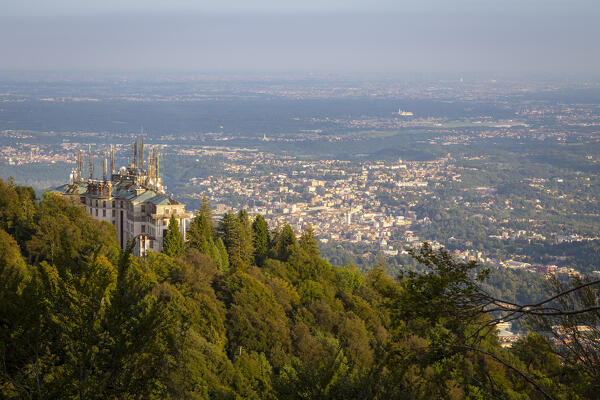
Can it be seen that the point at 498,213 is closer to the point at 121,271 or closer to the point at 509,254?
the point at 509,254

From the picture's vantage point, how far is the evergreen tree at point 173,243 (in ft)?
124

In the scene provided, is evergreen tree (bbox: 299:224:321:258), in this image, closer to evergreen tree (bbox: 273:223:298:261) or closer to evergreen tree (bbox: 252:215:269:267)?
evergreen tree (bbox: 273:223:298:261)

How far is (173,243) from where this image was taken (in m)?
38.1

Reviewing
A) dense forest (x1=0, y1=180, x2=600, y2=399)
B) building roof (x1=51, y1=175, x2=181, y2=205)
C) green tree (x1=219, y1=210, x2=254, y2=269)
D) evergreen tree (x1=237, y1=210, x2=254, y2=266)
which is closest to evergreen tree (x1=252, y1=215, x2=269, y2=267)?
dense forest (x1=0, y1=180, x2=600, y2=399)

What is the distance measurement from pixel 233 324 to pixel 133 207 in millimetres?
13080

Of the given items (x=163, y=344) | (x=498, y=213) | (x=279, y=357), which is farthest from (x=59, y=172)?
(x=163, y=344)

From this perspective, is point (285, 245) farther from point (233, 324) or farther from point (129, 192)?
point (233, 324)

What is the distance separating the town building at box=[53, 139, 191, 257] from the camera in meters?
41.8

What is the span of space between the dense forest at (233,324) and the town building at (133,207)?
6.82ft

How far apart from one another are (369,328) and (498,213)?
99849 millimetres

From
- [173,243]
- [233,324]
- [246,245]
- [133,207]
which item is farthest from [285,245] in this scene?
[233,324]

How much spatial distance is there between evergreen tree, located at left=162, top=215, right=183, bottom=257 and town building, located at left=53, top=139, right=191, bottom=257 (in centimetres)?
243

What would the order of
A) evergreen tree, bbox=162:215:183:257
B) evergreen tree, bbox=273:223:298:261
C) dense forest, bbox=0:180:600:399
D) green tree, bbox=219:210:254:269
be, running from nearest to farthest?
dense forest, bbox=0:180:600:399
evergreen tree, bbox=162:215:183:257
green tree, bbox=219:210:254:269
evergreen tree, bbox=273:223:298:261

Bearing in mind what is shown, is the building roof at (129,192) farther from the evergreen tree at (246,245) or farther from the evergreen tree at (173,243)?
the evergreen tree at (173,243)
